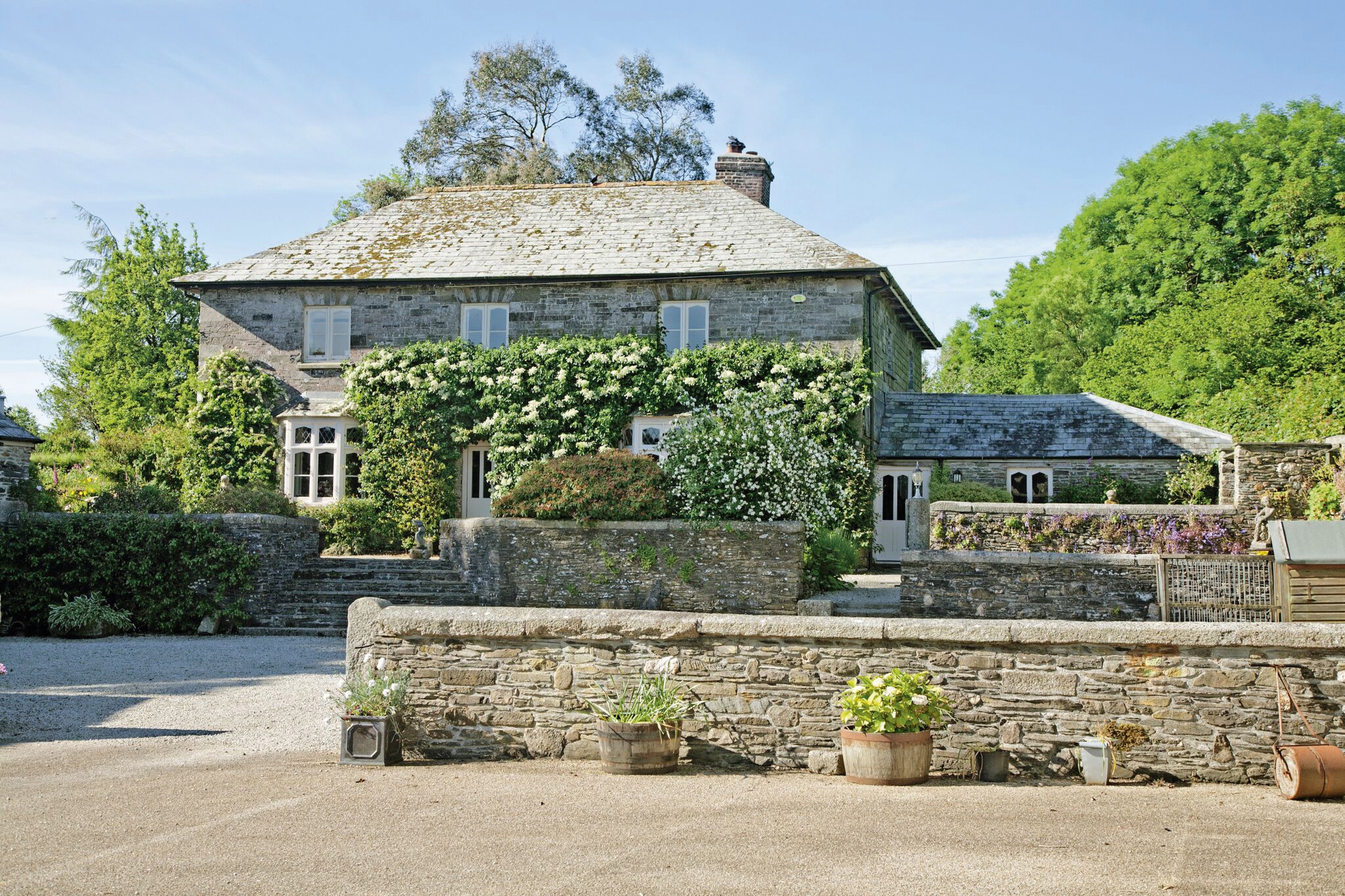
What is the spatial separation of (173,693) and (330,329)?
12.0 meters

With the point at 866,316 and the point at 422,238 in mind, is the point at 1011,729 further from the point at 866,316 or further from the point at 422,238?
the point at 422,238

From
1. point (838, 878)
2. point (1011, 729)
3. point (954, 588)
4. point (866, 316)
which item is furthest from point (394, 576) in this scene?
point (838, 878)

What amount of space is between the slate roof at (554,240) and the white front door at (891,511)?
164 inches

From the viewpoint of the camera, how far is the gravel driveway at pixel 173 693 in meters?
9.16

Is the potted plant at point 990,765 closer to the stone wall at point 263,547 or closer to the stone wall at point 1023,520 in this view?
the stone wall at point 1023,520

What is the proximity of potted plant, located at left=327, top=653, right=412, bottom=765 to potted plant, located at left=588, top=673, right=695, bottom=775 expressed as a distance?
148 cm

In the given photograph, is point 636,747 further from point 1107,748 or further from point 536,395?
point 536,395

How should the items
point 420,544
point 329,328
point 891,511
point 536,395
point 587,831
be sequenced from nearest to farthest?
point 587,831, point 420,544, point 536,395, point 891,511, point 329,328

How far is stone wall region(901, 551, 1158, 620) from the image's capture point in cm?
1403

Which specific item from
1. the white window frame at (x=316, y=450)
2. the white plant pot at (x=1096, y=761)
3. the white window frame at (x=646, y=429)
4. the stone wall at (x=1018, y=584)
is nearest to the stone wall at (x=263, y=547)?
the white window frame at (x=316, y=450)

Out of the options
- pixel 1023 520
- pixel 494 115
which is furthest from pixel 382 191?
pixel 1023 520

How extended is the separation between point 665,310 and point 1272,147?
2245 centimetres

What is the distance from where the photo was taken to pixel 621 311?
2119cm

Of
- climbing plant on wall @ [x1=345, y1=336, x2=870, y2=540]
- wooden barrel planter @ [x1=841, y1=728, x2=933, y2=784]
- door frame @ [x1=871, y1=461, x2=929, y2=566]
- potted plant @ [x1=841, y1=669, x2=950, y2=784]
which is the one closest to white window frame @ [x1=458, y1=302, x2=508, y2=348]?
climbing plant on wall @ [x1=345, y1=336, x2=870, y2=540]
